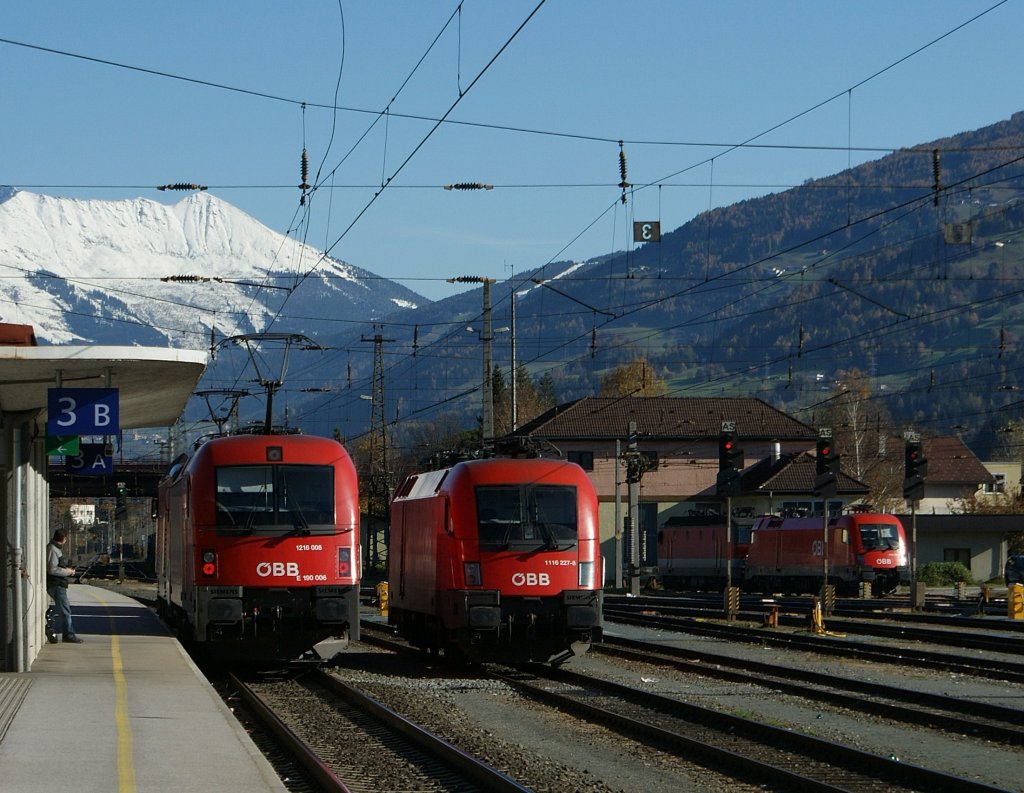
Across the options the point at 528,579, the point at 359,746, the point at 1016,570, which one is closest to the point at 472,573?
the point at 528,579

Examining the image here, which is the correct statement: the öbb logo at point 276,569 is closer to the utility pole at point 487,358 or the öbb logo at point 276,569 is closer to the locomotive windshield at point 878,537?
the utility pole at point 487,358

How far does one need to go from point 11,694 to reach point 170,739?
3777 mm

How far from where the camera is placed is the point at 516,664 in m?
24.3

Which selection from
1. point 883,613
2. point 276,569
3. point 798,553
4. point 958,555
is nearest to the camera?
point 276,569

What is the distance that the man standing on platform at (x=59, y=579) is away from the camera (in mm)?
23188

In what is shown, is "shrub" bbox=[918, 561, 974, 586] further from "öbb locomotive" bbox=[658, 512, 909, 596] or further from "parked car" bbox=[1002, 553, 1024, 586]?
"parked car" bbox=[1002, 553, 1024, 586]

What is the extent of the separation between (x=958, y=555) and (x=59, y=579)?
188 ft

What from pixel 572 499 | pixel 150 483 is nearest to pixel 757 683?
pixel 572 499

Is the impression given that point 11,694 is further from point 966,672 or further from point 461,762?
point 966,672

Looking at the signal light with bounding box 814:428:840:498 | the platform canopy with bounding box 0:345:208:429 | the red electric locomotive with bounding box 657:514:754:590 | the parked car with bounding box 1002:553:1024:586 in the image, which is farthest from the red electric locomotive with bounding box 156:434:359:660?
the red electric locomotive with bounding box 657:514:754:590

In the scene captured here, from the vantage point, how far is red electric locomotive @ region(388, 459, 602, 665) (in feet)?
70.3

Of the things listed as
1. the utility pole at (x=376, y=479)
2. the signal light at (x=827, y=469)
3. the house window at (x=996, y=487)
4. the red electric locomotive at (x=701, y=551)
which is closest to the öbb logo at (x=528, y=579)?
the signal light at (x=827, y=469)

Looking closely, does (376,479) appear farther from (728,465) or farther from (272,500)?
(272,500)

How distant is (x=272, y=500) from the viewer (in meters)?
21.0
